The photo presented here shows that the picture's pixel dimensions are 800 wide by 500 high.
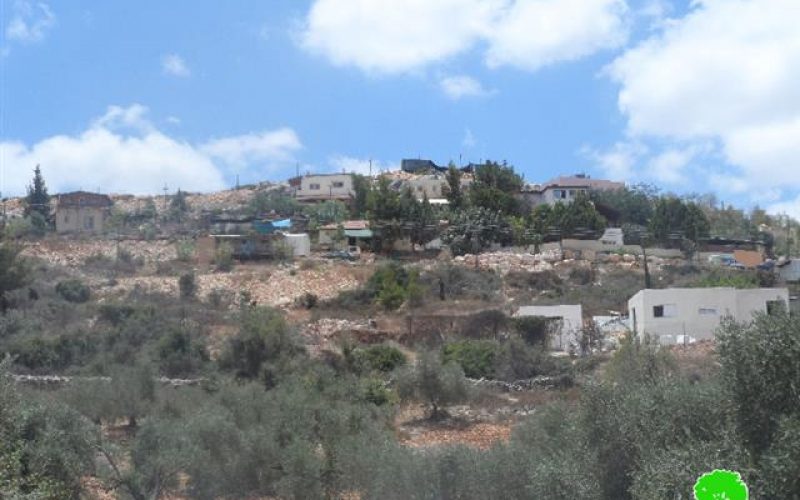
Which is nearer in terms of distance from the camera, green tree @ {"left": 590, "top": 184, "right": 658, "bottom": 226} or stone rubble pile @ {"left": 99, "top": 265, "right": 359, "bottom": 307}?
stone rubble pile @ {"left": 99, "top": 265, "right": 359, "bottom": 307}

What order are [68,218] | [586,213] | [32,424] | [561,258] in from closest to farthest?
[32,424]
[561,258]
[586,213]
[68,218]

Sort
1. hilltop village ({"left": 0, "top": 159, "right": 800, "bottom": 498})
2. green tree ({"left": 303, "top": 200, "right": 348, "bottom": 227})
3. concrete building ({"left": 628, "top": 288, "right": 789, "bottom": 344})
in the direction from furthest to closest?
green tree ({"left": 303, "top": 200, "right": 348, "bottom": 227})
concrete building ({"left": 628, "top": 288, "right": 789, "bottom": 344})
hilltop village ({"left": 0, "top": 159, "right": 800, "bottom": 498})

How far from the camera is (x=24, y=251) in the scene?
222 feet

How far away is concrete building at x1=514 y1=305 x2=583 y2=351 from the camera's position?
150 feet

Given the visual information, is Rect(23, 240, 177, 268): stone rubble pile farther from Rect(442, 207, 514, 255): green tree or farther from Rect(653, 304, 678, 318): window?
Rect(653, 304, 678, 318): window

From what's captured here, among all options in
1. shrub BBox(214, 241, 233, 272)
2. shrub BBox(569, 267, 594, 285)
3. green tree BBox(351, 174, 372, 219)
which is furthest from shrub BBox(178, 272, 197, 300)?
green tree BBox(351, 174, 372, 219)

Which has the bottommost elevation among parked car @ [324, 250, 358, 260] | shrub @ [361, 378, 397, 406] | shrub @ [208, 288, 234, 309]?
shrub @ [361, 378, 397, 406]

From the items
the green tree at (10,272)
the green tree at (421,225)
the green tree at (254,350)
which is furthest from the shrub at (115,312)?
the green tree at (421,225)

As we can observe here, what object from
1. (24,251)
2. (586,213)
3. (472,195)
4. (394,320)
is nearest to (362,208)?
(472,195)

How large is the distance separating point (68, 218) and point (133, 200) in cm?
2347

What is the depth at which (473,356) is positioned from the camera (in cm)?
4097

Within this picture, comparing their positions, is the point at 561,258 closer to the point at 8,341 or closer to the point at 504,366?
the point at 504,366

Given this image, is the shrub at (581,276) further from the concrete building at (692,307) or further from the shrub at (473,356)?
the shrub at (473,356)

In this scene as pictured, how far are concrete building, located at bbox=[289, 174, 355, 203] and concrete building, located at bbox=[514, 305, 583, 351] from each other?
55077 millimetres
